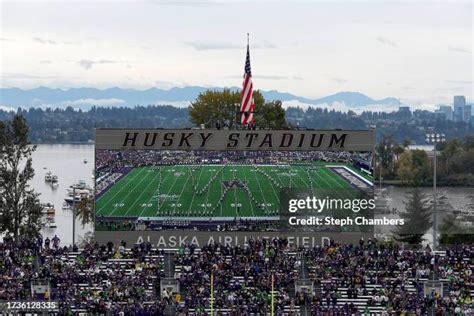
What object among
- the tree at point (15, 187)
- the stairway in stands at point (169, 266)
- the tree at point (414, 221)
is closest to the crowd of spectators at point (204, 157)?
the stairway in stands at point (169, 266)

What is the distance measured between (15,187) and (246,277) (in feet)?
63.1

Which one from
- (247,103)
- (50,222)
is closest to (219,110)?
(247,103)

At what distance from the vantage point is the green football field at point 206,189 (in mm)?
47719

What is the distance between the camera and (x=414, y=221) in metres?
55.2

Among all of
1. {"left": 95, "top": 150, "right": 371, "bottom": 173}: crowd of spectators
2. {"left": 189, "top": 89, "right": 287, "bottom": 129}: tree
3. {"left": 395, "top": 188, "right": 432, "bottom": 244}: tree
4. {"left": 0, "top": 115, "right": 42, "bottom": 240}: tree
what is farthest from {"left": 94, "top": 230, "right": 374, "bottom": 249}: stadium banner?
{"left": 189, "top": 89, "right": 287, "bottom": 129}: tree

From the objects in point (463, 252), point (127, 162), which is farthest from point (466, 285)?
point (127, 162)

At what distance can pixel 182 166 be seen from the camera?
48094mm

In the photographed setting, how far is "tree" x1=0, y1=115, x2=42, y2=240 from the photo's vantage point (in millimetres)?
60594

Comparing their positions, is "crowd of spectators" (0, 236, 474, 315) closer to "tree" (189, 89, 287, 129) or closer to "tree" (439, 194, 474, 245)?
"tree" (439, 194, 474, 245)

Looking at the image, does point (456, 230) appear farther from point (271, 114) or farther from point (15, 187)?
point (271, 114)

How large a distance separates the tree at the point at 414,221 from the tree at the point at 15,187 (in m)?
18.9

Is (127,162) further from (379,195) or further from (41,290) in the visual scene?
(379,195)

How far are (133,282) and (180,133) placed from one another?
264 inches

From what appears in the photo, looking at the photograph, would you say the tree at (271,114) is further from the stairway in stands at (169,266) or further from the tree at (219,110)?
the stairway in stands at (169,266)
